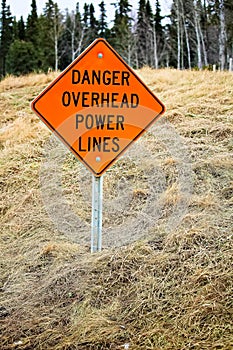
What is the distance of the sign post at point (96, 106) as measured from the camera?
315cm

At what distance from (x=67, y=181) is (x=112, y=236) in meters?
1.36

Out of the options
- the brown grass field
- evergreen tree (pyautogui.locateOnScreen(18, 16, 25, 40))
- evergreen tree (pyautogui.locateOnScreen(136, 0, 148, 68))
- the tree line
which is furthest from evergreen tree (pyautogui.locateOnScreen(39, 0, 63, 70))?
the brown grass field

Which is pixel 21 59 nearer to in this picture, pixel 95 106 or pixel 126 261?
pixel 95 106

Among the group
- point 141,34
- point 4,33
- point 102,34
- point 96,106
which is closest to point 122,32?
point 141,34

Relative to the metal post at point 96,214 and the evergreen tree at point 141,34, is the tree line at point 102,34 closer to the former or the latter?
the evergreen tree at point 141,34

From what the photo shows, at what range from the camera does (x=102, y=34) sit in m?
40.0

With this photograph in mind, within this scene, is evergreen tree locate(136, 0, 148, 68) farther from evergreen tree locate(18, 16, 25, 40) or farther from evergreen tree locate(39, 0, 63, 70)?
evergreen tree locate(18, 16, 25, 40)

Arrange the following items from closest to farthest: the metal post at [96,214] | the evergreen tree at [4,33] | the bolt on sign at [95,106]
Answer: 1. the bolt on sign at [95,106]
2. the metal post at [96,214]
3. the evergreen tree at [4,33]

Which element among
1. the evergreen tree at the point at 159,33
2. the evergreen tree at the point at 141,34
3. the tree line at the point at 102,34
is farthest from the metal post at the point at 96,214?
the evergreen tree at the point at 141,34

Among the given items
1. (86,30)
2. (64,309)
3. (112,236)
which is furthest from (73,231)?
(86,30)

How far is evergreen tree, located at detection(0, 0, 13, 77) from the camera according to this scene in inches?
1467

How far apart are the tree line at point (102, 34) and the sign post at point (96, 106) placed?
86.8 ft

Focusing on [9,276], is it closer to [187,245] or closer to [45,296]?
[45,296]

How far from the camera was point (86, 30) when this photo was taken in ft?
124
